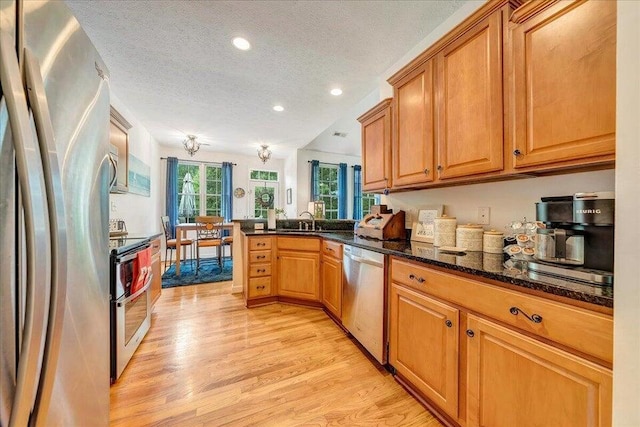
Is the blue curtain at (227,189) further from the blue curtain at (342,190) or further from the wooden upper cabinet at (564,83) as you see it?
the wooden upper cabinet at (564,83)

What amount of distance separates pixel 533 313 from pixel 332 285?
171 cm

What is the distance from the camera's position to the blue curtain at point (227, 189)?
6.10 metres

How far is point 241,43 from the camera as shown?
6.98 feet

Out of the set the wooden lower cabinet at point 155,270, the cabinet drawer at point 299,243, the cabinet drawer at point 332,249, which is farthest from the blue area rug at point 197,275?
the cabinet drawer at point 332,249

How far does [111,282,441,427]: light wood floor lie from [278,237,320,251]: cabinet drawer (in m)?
0.75

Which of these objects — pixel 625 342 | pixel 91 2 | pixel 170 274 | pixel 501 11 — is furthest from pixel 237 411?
pixel 170 274

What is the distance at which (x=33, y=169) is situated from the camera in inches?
20.1

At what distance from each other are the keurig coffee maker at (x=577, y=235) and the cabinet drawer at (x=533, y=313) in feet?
0.56

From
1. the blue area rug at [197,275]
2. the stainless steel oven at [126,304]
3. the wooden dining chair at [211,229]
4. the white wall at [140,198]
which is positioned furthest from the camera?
the wooden dining chair at [211,229]

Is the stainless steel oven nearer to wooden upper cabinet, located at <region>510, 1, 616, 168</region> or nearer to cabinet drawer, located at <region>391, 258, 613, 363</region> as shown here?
cabinet drawer, located at <region>391, 258, 613, 363</region>

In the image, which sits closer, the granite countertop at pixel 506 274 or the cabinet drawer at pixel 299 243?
the granite countertop at pixel 506 274

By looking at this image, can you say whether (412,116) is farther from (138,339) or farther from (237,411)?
(138,339)

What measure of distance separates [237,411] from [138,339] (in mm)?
1124

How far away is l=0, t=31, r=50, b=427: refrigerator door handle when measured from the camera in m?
0.48
